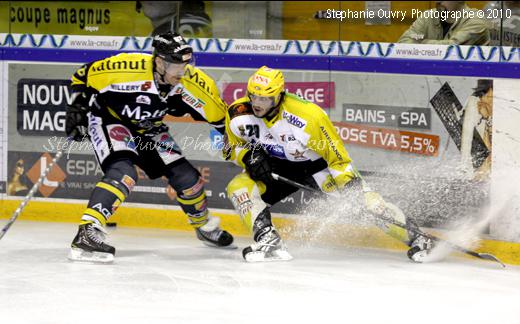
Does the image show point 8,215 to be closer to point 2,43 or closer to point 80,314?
point 2,43

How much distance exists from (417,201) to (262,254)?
3.27 ft

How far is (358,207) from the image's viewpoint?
5.37 m

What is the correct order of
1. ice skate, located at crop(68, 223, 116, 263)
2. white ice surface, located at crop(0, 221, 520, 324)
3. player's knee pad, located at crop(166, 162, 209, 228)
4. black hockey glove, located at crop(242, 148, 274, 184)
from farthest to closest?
player's knee pad, located at crop(166, 162, 209, 228) → black hockey glove, located at crop(242, 148, 274, 184) → ice skate, located at crop(68, 223, 116, 263) → white ice surface, located at crop(0, 221, 520, 324)

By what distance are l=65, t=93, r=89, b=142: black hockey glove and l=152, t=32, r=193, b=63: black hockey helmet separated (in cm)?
50

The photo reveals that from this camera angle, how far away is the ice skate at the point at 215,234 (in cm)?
564

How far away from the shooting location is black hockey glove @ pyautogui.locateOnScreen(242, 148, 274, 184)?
525cm

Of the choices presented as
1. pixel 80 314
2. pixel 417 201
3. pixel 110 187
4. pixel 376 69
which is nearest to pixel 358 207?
pixel 417 201

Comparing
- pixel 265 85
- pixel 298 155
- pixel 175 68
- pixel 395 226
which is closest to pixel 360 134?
pixel 298 155

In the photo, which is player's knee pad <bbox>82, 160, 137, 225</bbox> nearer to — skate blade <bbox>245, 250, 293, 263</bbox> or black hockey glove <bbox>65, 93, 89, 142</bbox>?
black hockey glove <bbox>65, 93, 89, 142</bbox>

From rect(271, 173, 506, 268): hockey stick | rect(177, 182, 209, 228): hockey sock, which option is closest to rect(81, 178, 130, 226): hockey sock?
rect(177, 182, 209, 228): hockey sock

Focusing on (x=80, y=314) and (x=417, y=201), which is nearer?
(x=80, y=314)

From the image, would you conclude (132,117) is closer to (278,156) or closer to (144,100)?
(144,100)

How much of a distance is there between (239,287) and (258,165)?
0.78m

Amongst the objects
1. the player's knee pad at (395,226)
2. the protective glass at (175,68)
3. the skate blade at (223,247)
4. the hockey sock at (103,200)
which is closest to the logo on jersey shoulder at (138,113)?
the protective glass at (175,68)
